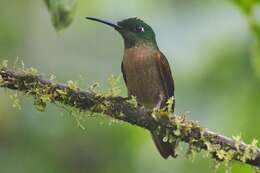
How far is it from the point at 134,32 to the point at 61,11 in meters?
2.61

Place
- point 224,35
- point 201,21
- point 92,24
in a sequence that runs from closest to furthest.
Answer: point 224,35 < point 201,21 < point 92,24

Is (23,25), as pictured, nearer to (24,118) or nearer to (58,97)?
(24,118)

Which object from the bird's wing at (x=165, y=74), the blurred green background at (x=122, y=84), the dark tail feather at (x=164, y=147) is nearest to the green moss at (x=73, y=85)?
the dark tail feather at (x=164, y=147)

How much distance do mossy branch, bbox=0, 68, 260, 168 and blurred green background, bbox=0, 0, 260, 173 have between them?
1.08 meters

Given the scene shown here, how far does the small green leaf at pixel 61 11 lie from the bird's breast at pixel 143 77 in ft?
7.21

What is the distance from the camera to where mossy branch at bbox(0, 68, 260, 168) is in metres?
3.42

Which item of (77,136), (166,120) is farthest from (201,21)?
(166,120)

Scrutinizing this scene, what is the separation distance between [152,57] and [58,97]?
1700mm

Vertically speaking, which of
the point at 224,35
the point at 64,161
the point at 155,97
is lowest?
the point at 64,161

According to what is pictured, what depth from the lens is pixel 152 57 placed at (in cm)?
505

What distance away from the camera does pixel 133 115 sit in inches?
142

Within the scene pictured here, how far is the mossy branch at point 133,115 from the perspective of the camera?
3.42 meters

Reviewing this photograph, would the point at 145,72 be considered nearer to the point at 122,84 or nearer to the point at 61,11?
the point at 122,84

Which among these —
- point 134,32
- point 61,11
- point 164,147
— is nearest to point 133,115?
Result: point 164,147
